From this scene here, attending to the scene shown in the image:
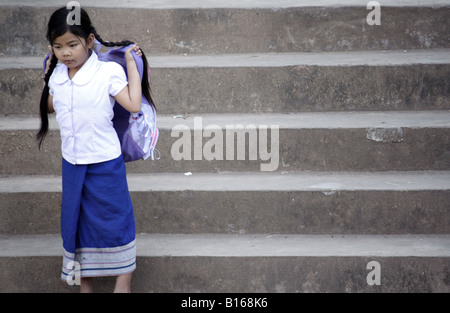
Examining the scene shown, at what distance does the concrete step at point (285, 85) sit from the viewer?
3.67 metres

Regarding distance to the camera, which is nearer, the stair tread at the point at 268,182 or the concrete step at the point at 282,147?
the stair tread at the point at 268,182

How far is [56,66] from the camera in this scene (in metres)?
2.71

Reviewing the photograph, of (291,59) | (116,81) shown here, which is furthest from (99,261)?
(291,59)

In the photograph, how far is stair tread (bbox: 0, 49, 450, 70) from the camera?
371cm

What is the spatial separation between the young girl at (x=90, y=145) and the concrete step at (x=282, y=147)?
0.73 meters

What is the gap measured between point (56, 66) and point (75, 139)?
1.19ft

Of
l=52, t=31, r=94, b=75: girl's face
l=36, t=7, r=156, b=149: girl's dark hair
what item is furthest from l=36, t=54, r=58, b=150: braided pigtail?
l=52, t=31, r=94, b=75: girl's face

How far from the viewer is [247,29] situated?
402 cm

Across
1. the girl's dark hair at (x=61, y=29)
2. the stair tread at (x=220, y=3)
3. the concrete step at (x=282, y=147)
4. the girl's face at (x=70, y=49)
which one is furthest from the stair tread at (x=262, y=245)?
the stair tread at (x=220, y=3)

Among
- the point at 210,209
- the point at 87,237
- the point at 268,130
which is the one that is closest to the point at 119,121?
the point at 87,237

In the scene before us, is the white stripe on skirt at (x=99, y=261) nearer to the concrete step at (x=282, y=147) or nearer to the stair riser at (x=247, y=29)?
the concrete step at (x=282, y=147)

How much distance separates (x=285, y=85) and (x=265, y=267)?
1242mm

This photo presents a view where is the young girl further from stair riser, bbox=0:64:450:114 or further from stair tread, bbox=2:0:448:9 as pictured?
stair tread, bbox=2:0:448:9

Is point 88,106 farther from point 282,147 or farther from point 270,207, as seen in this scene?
point 282,147
